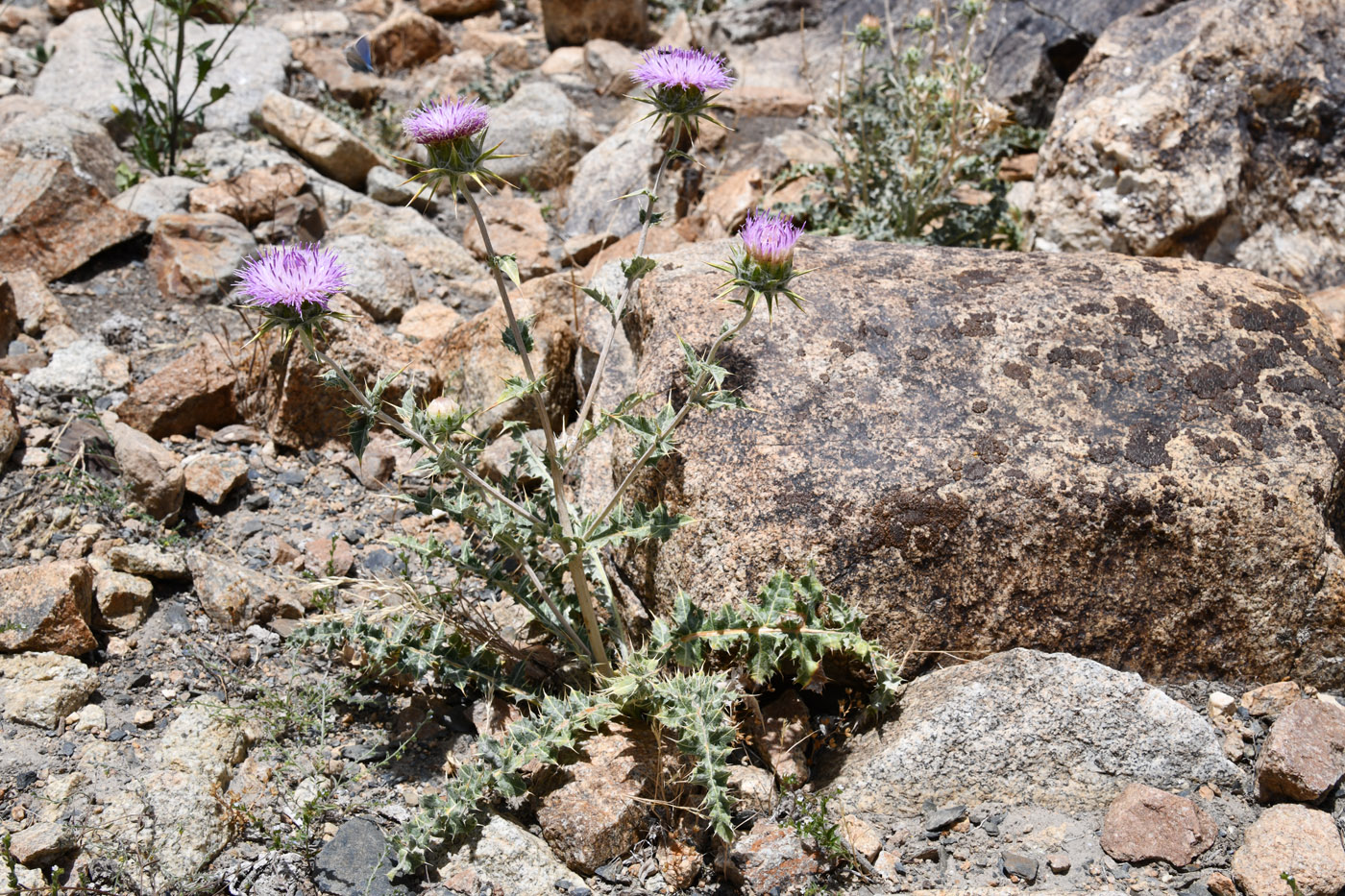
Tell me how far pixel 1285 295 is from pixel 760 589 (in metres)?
2.35

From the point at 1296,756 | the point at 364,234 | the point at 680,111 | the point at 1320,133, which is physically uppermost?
the point at 680,111

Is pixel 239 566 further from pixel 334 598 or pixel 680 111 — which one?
pixel 680 111

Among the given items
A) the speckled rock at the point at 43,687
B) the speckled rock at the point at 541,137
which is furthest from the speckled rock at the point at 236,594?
the speckled rock at the point at 541,137

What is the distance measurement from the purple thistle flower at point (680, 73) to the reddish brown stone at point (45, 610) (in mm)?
2549

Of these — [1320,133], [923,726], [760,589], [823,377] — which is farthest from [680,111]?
[1320,133]

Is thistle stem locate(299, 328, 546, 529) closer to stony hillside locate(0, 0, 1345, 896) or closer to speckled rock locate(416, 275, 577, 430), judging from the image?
stony hillside locate(0, 0, 1345, 896)

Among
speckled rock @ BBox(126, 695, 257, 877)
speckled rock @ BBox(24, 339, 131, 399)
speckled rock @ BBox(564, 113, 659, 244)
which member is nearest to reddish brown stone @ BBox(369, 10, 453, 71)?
speckled rock @ BBox(564, 113, 659, 244)

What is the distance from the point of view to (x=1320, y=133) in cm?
499

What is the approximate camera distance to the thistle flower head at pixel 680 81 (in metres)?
2.97

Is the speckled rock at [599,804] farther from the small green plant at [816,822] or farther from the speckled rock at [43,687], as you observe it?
the speckled rock at [43,687]

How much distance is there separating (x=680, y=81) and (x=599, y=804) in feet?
7.39

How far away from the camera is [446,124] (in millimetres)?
2697

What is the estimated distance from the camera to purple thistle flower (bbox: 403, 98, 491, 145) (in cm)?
268

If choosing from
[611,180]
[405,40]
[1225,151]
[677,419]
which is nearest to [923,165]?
[1225,151]
